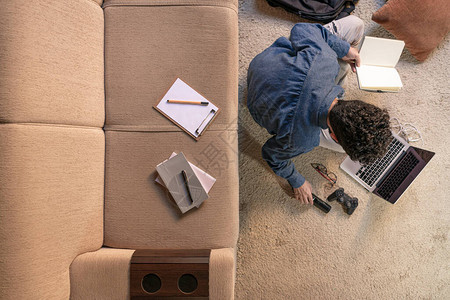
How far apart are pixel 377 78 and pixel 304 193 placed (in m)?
0.71

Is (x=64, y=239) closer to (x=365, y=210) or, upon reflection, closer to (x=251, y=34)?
(x=251, y=34)

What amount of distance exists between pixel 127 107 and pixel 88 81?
178mm

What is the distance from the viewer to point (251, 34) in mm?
1645

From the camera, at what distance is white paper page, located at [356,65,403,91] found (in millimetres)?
1352

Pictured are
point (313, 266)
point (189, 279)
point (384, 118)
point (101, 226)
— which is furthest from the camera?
point (313, 266)

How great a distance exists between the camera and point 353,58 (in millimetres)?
1333

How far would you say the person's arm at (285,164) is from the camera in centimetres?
114

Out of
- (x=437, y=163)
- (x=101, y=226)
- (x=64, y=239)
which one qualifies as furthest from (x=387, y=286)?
(x=64, y=239)

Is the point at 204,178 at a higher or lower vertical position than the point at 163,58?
lower

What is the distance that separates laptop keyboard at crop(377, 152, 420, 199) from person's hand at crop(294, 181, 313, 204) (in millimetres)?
388

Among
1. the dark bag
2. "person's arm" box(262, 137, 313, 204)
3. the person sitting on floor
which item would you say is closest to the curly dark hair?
the person sitting on floor

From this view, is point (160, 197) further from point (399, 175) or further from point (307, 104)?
point (399, 175)

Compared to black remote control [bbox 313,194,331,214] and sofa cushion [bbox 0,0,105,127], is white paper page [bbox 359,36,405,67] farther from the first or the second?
sofa cushion [bbox 0,0,105,127]

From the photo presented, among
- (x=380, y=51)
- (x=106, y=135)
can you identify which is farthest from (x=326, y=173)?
(x=106, y=135)
